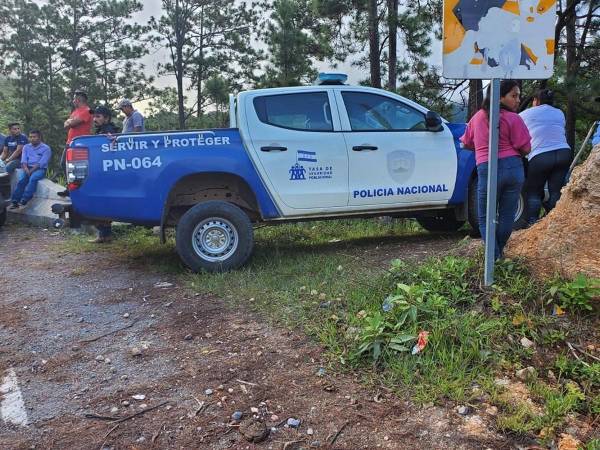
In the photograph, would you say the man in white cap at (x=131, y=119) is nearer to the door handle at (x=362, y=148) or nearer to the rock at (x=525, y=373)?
the door handle at (x=362, y=148)

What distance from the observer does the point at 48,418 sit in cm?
304

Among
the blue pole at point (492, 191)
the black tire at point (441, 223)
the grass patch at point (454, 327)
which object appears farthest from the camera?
the black tire at point (441, 223)

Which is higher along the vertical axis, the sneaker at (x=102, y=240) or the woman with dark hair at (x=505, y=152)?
the woman with dark hair at (x=505, y=152)

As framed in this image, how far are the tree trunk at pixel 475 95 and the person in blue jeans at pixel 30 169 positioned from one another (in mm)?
7969

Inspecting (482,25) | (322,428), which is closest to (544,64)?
(482,25)

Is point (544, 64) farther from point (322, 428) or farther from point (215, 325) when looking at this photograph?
point (215, 325)

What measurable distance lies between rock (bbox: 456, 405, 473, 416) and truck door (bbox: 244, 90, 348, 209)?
3335 mm

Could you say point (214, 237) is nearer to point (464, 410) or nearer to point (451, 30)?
point (451, 30)

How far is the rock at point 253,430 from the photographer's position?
274 centimetres

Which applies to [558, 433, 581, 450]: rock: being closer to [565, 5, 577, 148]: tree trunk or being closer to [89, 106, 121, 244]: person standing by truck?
[89, 106, 121, 244]: person standing by truck

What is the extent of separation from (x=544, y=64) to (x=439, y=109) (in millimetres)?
7683

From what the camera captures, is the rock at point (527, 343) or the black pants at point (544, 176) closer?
the rock at point (527, 343)

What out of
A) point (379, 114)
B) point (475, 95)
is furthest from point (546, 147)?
point (475, 95)

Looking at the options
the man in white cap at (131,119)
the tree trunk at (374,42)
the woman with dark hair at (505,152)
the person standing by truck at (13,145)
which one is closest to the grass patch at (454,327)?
the woman with dark hair at (505,152)
